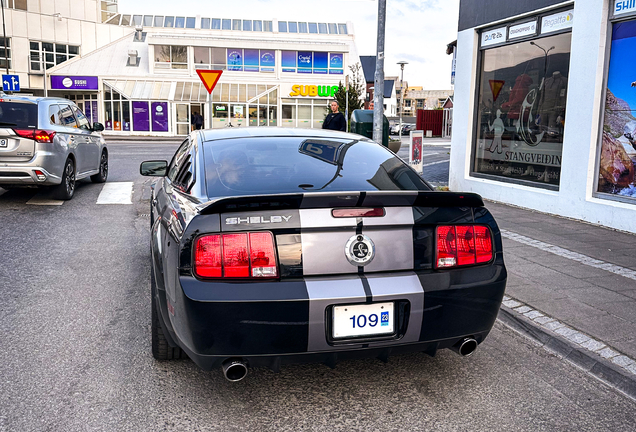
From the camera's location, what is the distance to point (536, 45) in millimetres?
10000

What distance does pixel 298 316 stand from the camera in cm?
285

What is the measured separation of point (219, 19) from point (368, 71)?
90.7 feet

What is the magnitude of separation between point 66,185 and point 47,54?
4631 centimetres

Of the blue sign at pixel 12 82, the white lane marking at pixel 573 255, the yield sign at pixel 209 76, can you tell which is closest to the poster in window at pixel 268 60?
the blue sign at pixel 12 82

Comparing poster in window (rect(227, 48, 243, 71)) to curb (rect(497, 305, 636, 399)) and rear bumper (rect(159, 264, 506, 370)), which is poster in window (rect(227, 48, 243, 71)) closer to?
curb (rect(497, 305, 636, 399))

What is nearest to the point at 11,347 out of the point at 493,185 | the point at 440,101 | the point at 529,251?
the point at 529,251

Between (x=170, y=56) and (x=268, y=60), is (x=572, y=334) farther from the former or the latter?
(x=170, y=56)

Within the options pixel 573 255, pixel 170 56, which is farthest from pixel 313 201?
pixel 170 56

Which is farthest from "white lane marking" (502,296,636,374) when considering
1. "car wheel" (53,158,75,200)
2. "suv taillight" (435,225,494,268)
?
"car wheel" (53,158,75,200)

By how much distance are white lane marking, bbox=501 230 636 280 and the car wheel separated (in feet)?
23.4

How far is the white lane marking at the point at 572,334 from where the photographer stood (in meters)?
3.77

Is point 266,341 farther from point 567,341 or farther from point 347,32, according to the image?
point 347,32

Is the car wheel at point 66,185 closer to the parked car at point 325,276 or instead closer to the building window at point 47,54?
the parked car at point 325,276

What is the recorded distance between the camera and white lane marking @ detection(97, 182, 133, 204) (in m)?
10.5
